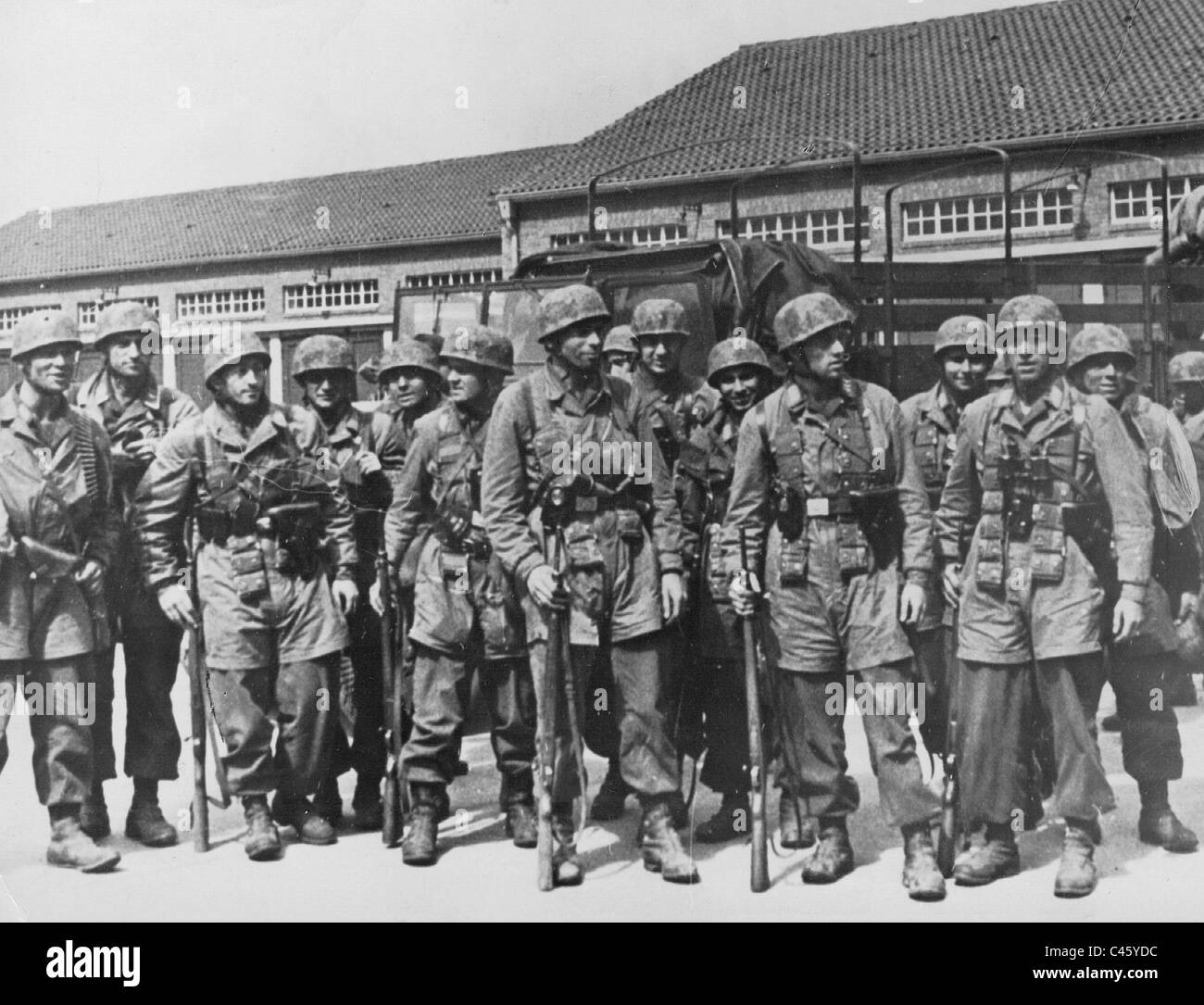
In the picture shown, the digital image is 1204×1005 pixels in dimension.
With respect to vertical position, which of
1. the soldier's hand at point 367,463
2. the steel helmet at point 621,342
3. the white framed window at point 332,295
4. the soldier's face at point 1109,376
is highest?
the white framed window at point 332,295

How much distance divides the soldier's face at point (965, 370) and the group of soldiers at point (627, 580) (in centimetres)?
4

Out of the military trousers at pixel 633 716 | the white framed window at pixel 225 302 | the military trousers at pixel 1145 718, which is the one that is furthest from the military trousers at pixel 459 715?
the white framed window at pixel 225 302

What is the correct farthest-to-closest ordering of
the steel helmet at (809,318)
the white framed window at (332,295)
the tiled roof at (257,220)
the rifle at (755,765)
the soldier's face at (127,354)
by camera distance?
1. the white framed window at (332,295)
2. the tiled roof at (257,220)
3. the soldier's face at (127,354)
4. the steel helmet at (809,318)
5. the rifle at (755,765)

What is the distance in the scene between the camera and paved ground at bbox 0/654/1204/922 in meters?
5.09

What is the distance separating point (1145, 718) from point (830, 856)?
4.94 feet

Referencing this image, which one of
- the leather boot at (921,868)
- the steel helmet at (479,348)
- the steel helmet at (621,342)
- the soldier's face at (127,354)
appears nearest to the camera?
the leather boot at (921,868)

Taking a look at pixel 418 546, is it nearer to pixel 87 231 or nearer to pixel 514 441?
pixel 514 441

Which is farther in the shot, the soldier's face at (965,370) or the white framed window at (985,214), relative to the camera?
the white framed window at (985,214)

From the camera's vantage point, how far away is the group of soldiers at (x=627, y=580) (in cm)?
516

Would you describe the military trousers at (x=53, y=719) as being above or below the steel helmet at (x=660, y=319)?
below

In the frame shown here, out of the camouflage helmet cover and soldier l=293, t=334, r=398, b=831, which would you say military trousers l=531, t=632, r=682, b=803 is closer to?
soldier l=293, t=334, r=398, b=831

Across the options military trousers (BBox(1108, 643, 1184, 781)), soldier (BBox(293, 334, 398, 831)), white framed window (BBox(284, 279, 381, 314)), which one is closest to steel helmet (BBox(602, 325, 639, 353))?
soldier (BBox(293, 334, 398, 831))

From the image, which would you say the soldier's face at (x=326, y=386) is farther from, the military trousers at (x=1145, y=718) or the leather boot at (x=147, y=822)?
the military trousers at (x=1145, y=718)

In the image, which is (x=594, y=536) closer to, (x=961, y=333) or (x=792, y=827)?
(x=792, y=827)
